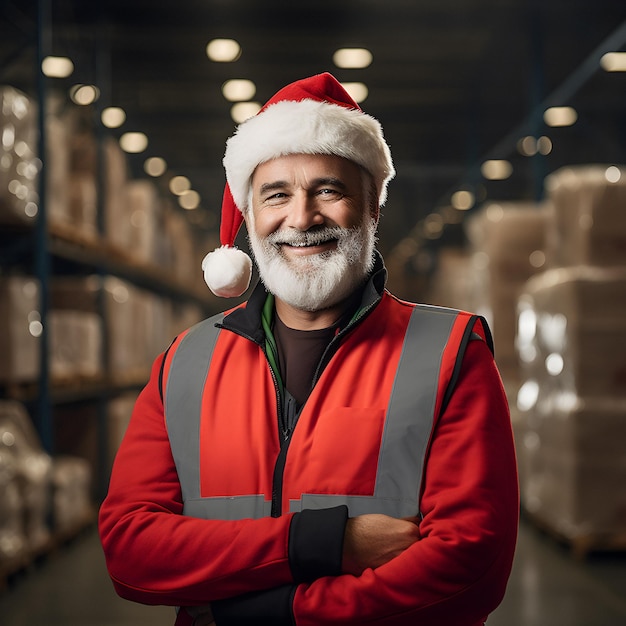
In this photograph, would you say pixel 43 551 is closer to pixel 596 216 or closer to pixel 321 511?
pixel 596 216

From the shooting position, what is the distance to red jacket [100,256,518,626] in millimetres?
1845

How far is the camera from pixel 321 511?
6.19 ft

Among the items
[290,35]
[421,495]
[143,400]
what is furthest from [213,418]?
[290,35]

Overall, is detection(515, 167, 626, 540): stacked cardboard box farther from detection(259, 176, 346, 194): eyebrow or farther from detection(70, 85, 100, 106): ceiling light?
detection(70, 85, 100, 106): ceiling light

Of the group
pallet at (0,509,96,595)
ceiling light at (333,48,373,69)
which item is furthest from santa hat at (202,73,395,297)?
ceiling light at (333,48,373,69)

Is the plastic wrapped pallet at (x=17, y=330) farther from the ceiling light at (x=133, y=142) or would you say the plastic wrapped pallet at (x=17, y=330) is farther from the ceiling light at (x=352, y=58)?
the ceiling light at (x=133, y=142)

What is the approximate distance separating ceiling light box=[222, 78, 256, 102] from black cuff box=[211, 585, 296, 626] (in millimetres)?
11222

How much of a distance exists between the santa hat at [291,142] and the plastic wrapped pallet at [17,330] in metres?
3.73

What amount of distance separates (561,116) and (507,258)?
7676 mm

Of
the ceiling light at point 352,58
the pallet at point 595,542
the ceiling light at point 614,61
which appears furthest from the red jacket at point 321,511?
the ceiling light at point 614,61

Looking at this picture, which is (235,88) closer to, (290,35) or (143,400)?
(290,35)

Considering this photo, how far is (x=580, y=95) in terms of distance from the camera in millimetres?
14516

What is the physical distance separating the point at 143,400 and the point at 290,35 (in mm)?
9649

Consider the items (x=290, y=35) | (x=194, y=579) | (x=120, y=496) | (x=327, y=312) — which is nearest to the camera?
(x=194, y=579)
